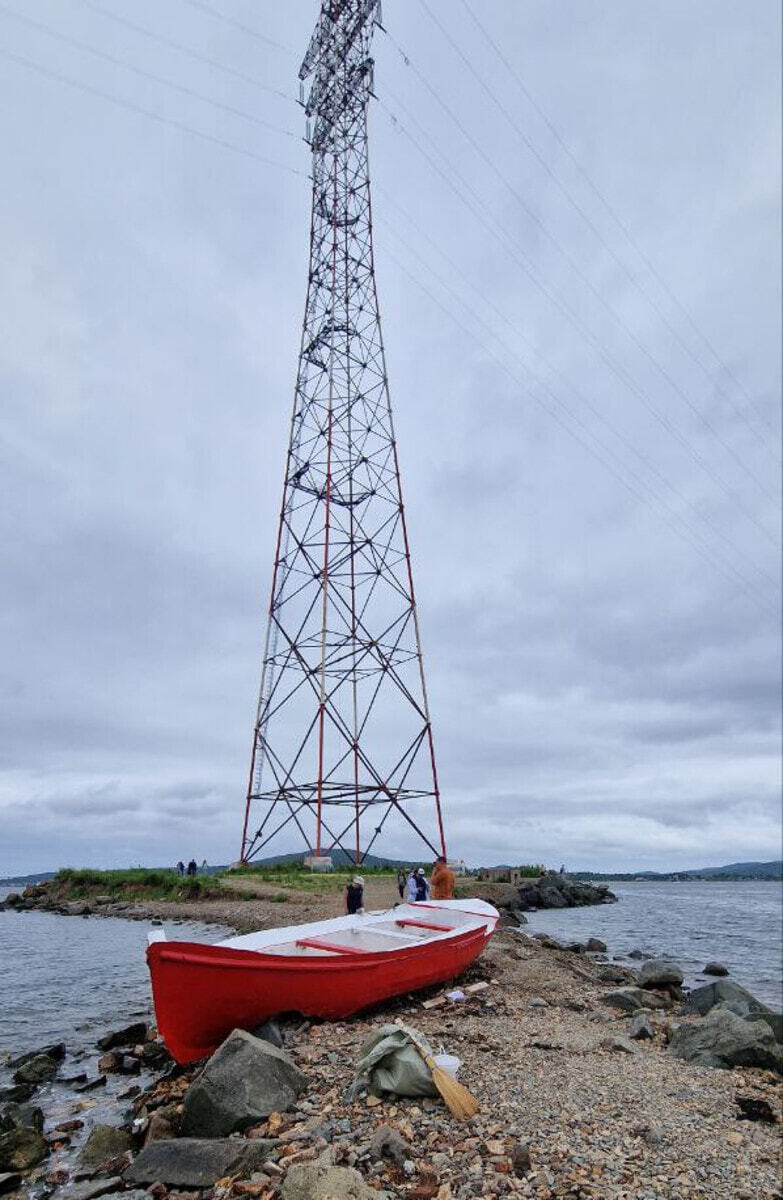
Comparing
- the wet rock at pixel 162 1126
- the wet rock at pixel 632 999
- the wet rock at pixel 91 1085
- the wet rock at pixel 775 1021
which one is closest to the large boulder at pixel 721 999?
the wet rock at pixel 632 999

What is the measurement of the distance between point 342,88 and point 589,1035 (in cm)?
3719

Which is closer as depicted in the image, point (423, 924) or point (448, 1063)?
point (448, 1063)

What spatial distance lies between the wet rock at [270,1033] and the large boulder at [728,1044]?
5.75 m

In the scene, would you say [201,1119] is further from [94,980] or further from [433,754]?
[433,754]

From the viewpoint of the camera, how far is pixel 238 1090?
7148 mm

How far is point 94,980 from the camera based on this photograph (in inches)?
688

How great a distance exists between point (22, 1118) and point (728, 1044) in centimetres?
922

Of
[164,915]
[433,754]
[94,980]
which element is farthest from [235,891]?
[94,980]

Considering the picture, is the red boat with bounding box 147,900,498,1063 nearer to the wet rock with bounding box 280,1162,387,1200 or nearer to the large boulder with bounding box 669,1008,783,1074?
the large boulder with bounding box 669,1008,783,1074

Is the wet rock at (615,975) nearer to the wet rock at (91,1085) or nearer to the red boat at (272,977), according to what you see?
the red boat at (272,977)

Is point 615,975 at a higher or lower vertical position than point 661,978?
lower

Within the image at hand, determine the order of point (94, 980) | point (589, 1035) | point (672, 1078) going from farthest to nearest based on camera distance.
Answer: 1. point (94, 980)
2. point (589, 1035)
3. point (672, 1078)

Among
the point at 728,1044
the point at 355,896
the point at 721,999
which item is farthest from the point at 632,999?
the point at 355,896

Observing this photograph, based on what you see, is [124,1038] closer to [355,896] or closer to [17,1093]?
[17,1093]
